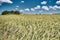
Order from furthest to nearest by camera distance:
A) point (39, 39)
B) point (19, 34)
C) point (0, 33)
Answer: point (0, 33)
point (19, 34)
point (39, 39)

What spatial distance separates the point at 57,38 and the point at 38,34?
0.49m

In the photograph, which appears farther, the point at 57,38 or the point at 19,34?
the point at 19,34

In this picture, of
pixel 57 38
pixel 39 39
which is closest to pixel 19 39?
pixel 39 39

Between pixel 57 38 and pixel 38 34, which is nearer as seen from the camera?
pixel 57 38

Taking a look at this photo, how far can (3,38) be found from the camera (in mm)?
3773

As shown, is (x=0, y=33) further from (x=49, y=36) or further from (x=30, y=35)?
(x=49, y=36)

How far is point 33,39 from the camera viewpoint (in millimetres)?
3252

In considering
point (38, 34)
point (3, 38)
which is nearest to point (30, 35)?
point (38, 34)

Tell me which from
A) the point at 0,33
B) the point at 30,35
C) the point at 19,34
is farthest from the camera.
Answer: the point at 0,33

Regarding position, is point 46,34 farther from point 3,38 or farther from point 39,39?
point 3,38

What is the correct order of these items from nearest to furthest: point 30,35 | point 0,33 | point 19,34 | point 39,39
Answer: point 39,39 < point 30,35 < point 19,34 < point 0,33

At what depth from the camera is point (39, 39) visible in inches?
125

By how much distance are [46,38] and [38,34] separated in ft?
1.16

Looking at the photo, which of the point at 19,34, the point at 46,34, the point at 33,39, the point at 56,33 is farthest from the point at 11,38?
the point at 56,33
